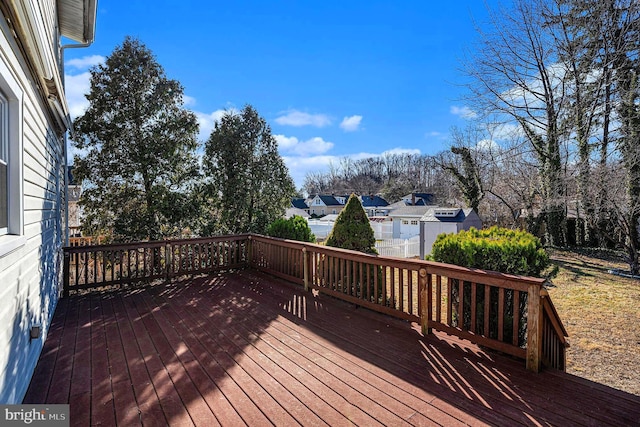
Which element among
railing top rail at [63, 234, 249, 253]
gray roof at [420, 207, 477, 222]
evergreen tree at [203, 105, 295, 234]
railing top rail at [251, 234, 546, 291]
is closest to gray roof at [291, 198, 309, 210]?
gray roof at [420, 207, 477, 222]

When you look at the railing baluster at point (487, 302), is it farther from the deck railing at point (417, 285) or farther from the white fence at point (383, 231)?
the white fence at point (383, 231)

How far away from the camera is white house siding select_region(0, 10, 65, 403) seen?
200 cm

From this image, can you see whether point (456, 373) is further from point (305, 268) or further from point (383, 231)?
point (383, 231)

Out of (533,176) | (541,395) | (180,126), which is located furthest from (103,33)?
(533,176)

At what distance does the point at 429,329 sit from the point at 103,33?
826cm

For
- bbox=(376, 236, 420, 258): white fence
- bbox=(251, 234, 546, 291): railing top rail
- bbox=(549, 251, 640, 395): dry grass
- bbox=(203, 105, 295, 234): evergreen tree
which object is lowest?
Answer: bbox=(549, 251, 640, 395): dry grass

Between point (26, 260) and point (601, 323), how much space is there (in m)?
7.93

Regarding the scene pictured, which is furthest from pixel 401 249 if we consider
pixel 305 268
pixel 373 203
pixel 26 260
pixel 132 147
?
pixel 373 203

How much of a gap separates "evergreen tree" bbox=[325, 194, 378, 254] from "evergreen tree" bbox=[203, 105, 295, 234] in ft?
11.3

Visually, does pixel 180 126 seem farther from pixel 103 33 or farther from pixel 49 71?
pixel 49 71

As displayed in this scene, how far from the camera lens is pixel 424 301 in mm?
3658

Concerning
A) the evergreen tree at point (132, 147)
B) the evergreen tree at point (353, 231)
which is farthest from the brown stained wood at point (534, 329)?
the evergreen tree at point (132, 147)

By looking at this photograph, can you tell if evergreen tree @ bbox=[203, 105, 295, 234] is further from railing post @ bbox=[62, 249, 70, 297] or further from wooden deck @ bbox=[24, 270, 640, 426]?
wooden deck @ bbox=[24, 270, 640, 426]

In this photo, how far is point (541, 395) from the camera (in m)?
2.46
